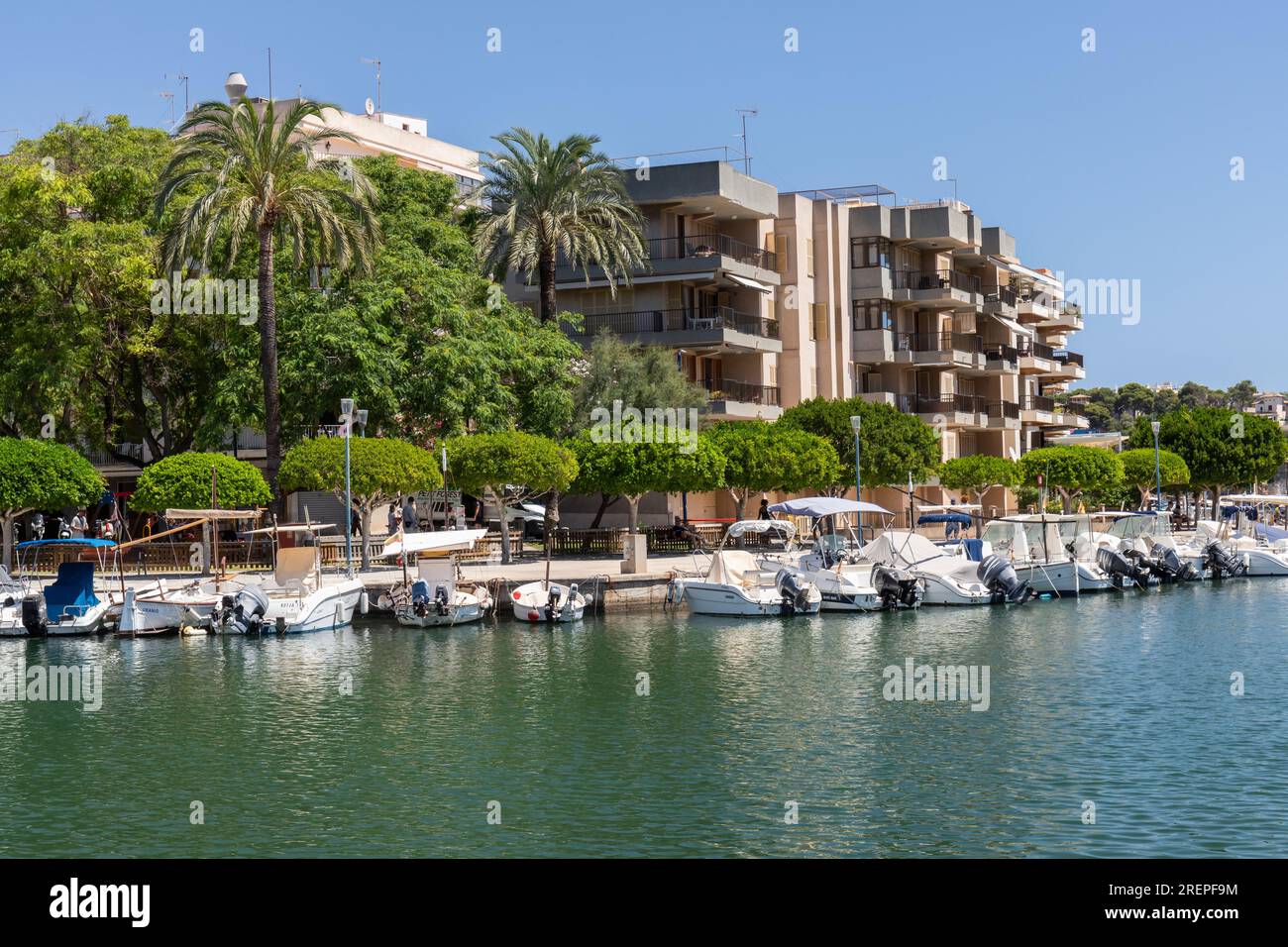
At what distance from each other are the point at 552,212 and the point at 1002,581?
2362 cm

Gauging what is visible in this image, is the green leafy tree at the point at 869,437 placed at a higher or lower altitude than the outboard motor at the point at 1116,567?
higher

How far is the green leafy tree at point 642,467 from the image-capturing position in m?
48.3

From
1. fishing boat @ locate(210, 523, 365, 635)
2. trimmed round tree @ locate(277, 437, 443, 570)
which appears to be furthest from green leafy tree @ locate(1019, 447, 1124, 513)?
fishing boat @ locate(210, 523, 365, 635)

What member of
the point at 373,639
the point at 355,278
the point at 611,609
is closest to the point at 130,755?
the point at 373,639

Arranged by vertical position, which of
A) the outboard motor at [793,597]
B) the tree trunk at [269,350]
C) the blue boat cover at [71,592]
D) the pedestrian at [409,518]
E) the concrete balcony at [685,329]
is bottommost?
the outboard motor at [793,597]

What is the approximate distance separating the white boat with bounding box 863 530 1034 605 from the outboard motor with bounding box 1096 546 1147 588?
479 cm

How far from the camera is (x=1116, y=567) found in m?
48.9

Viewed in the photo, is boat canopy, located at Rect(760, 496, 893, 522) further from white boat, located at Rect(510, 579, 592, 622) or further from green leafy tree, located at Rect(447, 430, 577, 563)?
white boat, located at Rect(510, 579, 592, 622)

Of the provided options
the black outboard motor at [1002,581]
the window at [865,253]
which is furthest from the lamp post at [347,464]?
the window at [865,253]

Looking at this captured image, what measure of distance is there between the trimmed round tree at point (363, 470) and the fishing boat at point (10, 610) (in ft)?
28.4

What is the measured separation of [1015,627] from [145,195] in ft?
117

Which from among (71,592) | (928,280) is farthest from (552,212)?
(928,280)

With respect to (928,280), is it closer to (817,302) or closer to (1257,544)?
(817,302)

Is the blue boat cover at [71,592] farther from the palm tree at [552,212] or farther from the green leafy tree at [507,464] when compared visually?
the palm tree at [552,212]
